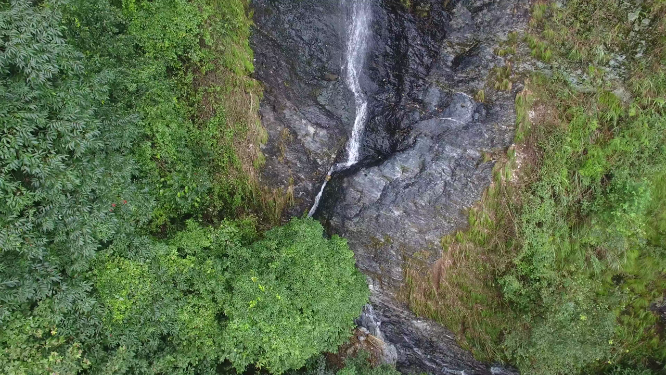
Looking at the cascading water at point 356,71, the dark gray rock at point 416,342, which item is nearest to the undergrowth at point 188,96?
the cascading water at point 356,71

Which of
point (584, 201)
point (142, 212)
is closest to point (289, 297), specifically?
point (142, 212)

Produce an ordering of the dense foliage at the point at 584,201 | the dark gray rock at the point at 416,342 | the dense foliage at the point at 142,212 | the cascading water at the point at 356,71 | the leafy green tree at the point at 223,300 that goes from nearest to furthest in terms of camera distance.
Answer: the dense foliage at the point at 142,212
the leafy green tree at the point at 223,300
the dense foliage at the point at 584,201
the dark gray rock at the point at 416,342
the cascading water at the point at 356,71

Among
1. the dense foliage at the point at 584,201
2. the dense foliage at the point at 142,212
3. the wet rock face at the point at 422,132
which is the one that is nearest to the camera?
the dense foliage at the point at 142,212

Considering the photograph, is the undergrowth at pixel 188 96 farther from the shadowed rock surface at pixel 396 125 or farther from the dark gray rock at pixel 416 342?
the dark gray rock at pixel 416 342

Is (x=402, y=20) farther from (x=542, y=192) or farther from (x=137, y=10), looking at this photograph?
(x=137, y=10)

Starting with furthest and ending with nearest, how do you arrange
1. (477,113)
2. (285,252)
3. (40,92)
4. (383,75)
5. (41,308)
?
(383,75)
(477,113)
(285,252)
(41,308)
(40,92)

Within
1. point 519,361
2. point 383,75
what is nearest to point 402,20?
point 383,75
